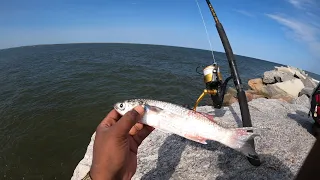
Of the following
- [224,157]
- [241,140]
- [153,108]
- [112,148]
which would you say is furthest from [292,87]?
[112,148]

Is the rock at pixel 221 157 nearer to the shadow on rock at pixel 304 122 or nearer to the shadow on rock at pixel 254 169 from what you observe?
the shadow on rock at pixel 254 169

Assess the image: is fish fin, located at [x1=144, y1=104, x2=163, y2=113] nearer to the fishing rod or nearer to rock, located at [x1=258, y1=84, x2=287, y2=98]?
the fishing rod

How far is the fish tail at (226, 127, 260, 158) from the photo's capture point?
392cm

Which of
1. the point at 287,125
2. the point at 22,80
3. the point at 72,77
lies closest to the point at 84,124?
the point at 287,125

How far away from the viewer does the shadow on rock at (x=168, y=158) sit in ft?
18.7

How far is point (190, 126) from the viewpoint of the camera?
3969mm

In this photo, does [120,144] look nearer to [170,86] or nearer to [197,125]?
[197,125]

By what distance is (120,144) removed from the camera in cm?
299

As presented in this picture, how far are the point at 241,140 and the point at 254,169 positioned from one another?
2.16m

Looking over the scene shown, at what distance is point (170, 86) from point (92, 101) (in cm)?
937

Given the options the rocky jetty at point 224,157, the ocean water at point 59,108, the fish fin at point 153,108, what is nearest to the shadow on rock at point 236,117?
the rocky jetty at point 224,157

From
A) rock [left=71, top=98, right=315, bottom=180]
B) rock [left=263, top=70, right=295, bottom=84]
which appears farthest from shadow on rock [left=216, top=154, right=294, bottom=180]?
rock [left=263, top=70, right=295, bottom=84]

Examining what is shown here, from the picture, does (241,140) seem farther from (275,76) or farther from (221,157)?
(275,76)

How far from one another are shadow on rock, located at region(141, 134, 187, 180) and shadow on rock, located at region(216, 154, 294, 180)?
1.15 metres
